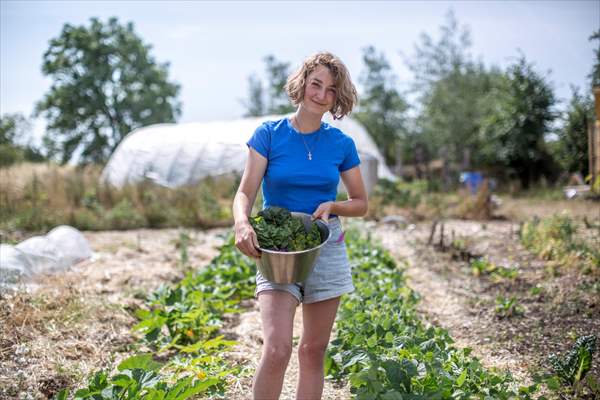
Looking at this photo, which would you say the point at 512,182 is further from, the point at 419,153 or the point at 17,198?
the point at 17,198

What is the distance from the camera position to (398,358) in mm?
2562

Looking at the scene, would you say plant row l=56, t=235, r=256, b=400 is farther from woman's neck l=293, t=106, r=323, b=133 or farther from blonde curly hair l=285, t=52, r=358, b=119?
blonde curly hair l=285, t=52, r=358, b=119

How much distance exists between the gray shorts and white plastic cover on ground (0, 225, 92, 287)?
278cm

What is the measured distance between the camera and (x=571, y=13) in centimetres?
409

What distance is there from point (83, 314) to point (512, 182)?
45.4ft

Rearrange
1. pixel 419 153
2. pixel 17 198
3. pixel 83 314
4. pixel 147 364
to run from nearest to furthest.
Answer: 1. pixel 147 364
2. pixel 83 314
3. pixel 17 198
4. pixel 419 153

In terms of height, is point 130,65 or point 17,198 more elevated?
point 130,65

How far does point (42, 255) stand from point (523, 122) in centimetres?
1371

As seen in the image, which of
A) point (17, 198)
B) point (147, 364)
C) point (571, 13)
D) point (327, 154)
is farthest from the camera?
point (17, 198)

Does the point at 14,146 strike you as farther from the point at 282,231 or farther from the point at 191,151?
the point at 282,231

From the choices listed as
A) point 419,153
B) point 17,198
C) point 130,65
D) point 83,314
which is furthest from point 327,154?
point 130,65

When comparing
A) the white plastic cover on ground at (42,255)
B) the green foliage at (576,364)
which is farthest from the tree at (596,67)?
the white plastic cover on ground at (42,255)

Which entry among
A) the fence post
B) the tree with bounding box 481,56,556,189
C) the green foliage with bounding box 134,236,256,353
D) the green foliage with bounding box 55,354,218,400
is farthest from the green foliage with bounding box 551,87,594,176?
the tree with bounding box 481,56,556,189

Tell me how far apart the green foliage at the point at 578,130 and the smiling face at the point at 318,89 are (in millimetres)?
3831
